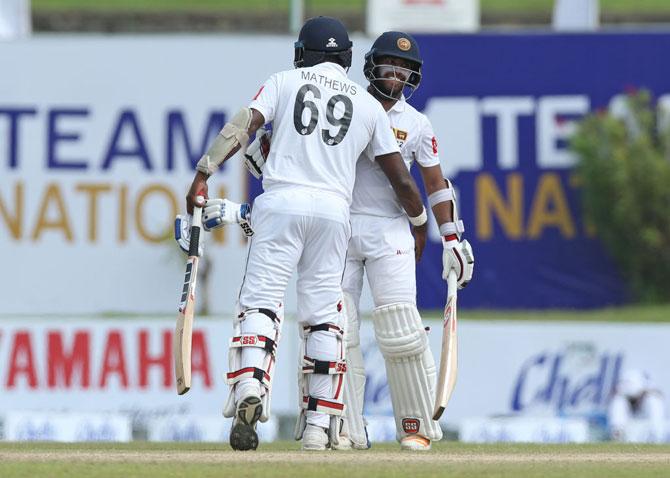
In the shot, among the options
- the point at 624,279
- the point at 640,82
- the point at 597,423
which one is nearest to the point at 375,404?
the point at 597,423

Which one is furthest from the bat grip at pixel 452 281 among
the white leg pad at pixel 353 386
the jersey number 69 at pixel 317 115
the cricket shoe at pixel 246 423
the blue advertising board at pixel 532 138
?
the blue advertising board at pixel 532 138

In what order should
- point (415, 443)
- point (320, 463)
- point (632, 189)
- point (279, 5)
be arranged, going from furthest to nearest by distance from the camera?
point (279, 5) → point (632, 189) → point (415, 443) → point (320, 463)

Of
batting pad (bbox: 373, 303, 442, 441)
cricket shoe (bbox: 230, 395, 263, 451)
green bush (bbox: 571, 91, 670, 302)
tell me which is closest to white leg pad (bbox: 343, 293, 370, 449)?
batting pad (bbox: 373, 303, 442, 441)

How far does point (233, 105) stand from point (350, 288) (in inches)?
333

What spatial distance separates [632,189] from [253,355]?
957 centimetres

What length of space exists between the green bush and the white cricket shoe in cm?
902

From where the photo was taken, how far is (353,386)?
8375 mm

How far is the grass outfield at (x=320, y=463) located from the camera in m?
6.38

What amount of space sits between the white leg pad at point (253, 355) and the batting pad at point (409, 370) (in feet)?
2.70

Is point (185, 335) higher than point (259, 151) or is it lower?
lower

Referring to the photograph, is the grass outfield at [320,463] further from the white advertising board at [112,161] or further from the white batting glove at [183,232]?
the white advertising board at [112,161]

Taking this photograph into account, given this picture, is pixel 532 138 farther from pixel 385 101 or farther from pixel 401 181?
pixel 401 181

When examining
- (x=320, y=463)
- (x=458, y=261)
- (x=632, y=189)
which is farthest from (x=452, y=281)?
(x=632, y=189)

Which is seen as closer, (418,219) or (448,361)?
(448,361)
